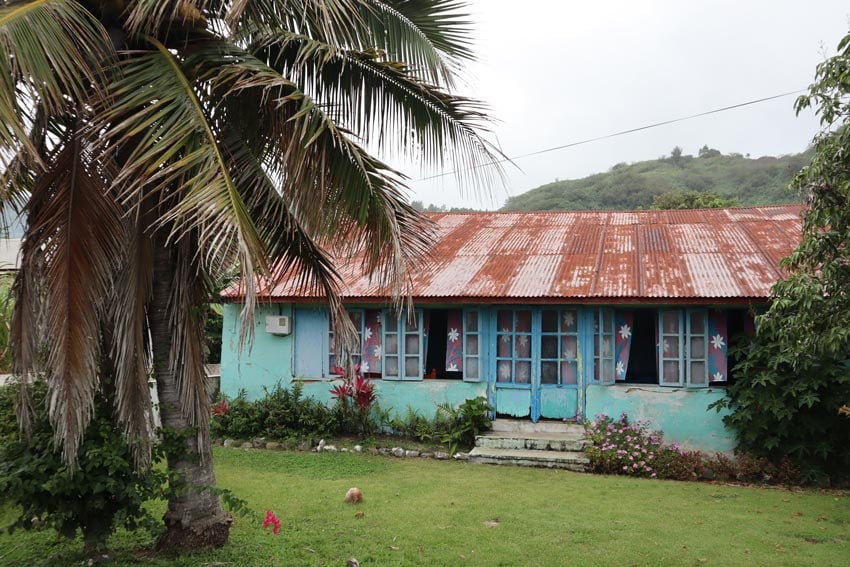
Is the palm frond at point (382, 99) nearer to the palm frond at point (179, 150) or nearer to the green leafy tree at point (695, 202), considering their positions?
the palm frond at point (179, 150)

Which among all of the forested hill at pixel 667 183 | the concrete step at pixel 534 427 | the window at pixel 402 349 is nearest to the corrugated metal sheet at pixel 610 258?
the window at pixel 402 349

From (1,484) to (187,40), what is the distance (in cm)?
346

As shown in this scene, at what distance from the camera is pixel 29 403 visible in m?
4.88

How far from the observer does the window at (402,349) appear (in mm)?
11070

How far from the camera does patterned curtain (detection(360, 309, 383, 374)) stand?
36.7ft

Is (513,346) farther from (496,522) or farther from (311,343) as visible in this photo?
(496,522)

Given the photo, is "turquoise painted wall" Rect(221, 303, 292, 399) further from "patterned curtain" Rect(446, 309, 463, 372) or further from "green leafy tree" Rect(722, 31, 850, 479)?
"green leafy tree" Rect(722, 31, 850, 479)

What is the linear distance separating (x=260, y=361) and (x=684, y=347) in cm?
A: 691

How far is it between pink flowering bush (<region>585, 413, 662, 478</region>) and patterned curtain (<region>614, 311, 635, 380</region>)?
2.32 feet

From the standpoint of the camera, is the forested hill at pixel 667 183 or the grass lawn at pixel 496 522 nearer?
the grass lawn at pixel 496 522

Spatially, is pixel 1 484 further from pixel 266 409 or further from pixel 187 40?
pixel 266 409

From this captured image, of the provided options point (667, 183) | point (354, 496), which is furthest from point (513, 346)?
point (667, 183)

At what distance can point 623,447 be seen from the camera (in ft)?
30.4

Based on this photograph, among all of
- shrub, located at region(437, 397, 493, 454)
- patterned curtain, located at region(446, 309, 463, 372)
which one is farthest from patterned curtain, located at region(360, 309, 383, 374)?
shrub, located at region(437, 397, 493, 454)
